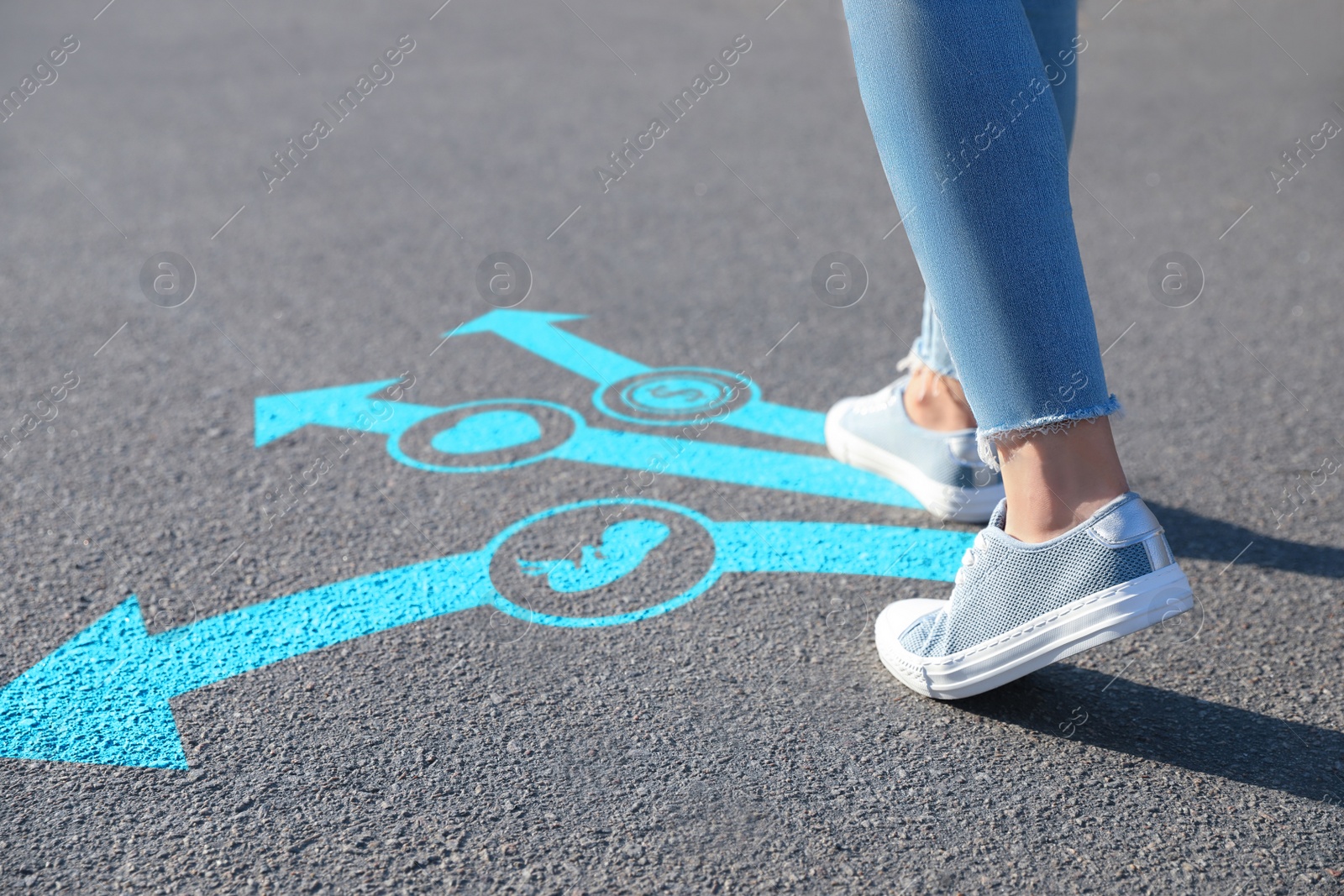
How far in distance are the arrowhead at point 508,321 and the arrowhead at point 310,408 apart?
0.42 metres

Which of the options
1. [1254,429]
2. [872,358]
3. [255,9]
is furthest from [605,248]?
[255,9]

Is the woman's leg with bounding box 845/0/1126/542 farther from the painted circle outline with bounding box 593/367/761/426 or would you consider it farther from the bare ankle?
the painted circle outline with bounding box 593/367/761/426

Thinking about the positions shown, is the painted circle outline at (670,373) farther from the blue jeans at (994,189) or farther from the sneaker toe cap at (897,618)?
the blue jeans at (994,189)

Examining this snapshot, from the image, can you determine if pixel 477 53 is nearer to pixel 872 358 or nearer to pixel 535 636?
pixel 872 358

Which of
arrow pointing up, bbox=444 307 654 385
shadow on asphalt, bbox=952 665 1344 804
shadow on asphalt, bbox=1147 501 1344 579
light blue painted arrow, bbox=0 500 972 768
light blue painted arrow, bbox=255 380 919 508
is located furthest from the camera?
arrow pointing up, bbox=444 307 654 385

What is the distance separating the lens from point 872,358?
3199 millimetres

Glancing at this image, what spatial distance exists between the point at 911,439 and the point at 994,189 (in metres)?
0.95

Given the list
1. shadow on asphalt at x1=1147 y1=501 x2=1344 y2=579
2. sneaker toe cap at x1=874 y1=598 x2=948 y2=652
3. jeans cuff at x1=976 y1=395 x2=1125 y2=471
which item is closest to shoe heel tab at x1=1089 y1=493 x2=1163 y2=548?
jeans cuff at x1=976 y1=395 x2=1125 y2=471

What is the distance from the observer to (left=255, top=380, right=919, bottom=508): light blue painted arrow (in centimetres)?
252

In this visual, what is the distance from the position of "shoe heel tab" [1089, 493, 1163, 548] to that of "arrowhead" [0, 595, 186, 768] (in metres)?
1.36

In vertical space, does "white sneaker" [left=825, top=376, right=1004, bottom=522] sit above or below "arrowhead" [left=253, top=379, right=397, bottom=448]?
below

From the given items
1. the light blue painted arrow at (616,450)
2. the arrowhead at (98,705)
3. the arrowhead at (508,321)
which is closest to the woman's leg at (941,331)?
the light blue painted arrow at (616,450)

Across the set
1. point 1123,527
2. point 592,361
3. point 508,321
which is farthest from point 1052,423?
point 508,321

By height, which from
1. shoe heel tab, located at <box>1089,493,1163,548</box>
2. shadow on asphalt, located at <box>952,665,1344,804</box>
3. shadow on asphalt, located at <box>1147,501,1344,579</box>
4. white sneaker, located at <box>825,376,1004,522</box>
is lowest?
shadow on asphalt, located at <box>1147,501,1344,579</box>
